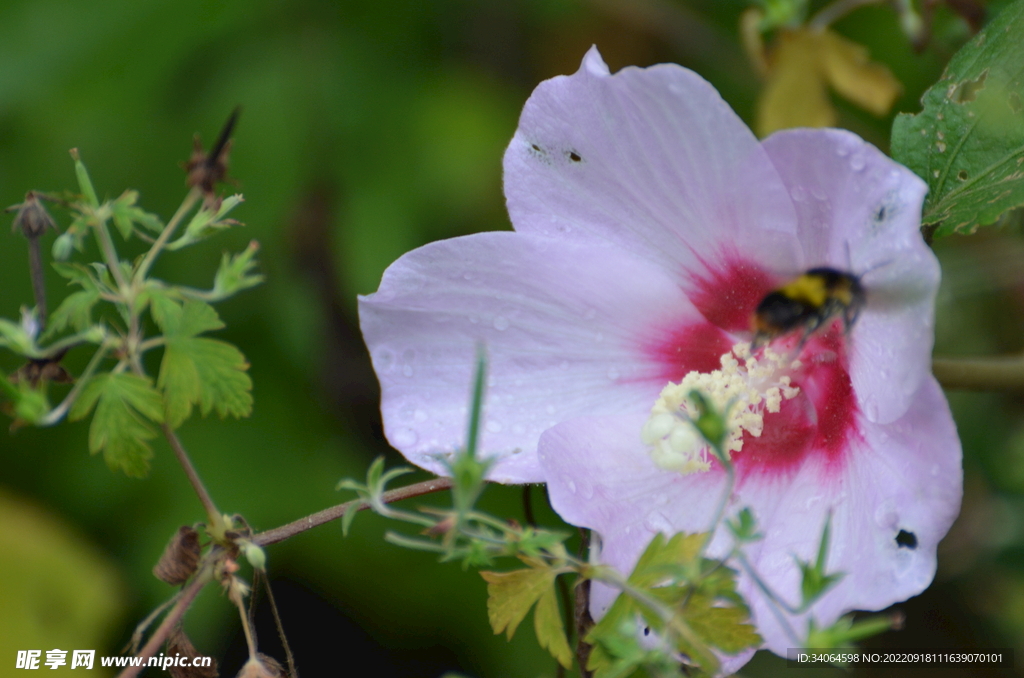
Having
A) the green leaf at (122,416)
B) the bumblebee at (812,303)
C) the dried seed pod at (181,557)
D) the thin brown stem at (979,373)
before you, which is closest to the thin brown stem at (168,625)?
the dried seed pod at (181,557)

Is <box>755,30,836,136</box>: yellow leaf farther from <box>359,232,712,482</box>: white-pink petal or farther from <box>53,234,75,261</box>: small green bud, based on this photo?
<box>53,234,75,261</box>: small green bud

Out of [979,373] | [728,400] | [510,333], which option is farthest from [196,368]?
[979,373]

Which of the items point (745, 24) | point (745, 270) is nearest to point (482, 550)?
point (745, 270)

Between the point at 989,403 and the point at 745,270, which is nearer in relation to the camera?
the point at 745,270

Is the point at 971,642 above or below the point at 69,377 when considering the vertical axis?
below

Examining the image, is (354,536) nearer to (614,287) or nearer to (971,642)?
(614,287)

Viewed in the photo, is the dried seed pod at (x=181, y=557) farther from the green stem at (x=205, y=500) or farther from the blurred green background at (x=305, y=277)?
the blurred green background at (x=305, y=277)

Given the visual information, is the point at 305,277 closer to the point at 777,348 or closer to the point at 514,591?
the point at 777,348

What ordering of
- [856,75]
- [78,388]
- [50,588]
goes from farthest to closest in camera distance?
[50,588] → [856,75] → [78,388]
